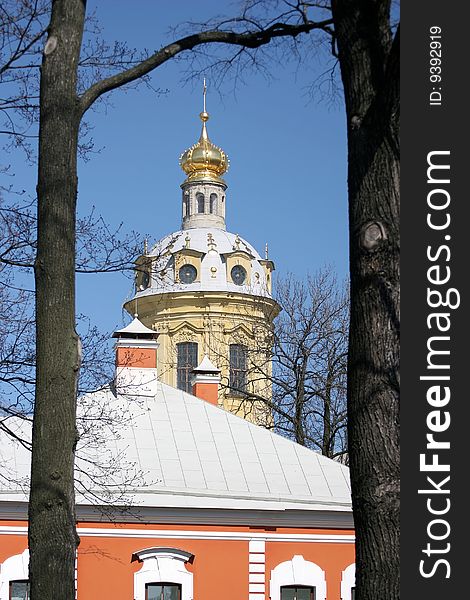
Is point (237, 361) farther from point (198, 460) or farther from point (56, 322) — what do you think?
point (56, 322)

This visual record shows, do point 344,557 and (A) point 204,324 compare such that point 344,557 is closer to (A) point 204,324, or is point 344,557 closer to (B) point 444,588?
(B) point 444,588

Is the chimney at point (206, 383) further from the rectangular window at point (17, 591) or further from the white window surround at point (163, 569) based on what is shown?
the rectangular window at point (17, 591)

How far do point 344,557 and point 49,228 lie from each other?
12.0 meters

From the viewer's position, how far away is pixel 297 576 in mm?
17844

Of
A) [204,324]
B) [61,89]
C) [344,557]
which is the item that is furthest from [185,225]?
[61,89]

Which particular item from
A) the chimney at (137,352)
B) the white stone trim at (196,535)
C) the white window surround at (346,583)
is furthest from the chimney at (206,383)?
the white window surround at (346,583)

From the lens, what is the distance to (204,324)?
1610 inches

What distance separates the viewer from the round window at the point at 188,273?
42500mm

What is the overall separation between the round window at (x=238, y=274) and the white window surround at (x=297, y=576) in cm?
2523

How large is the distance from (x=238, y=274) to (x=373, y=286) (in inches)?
1456

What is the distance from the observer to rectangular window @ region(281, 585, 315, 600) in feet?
58.7

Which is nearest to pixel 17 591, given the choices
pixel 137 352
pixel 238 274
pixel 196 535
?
pixel 196 535

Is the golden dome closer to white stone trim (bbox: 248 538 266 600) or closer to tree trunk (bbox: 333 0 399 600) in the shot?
white stone trim (bbox: 248 538 266 600)

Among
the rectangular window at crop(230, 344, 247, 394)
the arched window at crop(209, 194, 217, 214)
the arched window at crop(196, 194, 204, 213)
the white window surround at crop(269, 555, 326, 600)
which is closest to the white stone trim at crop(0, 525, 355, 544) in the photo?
the white window surround at crop(269, 555, 326, 600)
